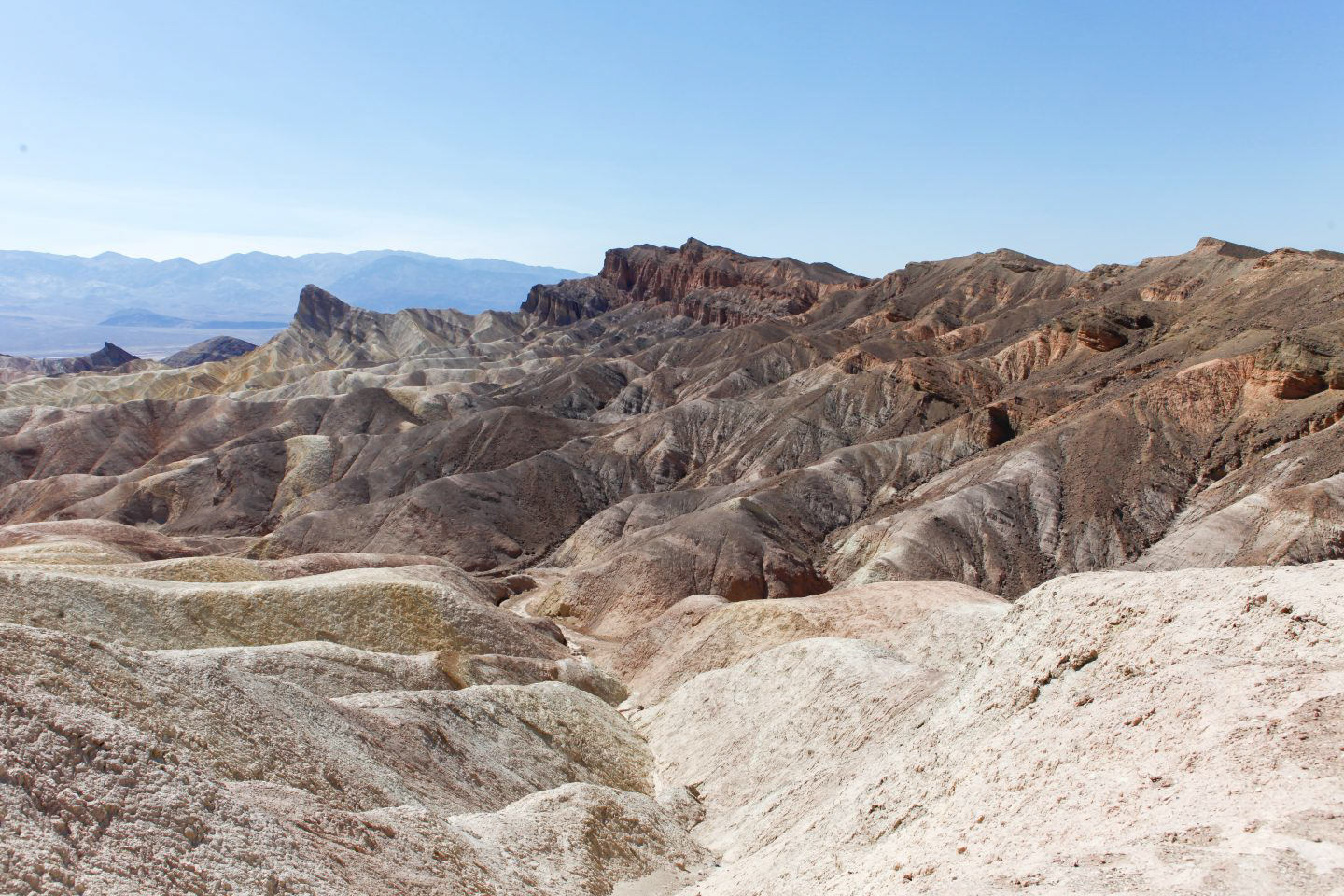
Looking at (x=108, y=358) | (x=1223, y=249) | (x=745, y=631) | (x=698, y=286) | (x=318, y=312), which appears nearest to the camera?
(x=745, y=631)

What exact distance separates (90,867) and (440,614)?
22083mm

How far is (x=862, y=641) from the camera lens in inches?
987

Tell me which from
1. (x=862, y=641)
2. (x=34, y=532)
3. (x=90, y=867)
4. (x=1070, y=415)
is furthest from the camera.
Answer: (x=1070, y=415)

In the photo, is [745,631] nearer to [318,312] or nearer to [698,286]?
[698,286]

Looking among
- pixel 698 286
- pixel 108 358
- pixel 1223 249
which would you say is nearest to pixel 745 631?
pixel 1223 249

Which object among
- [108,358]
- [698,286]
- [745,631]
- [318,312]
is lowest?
[108,358]

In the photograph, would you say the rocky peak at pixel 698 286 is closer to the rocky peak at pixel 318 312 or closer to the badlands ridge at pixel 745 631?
the rocky peak at pixel 318 312

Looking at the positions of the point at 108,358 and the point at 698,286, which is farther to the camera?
the point at 108,358

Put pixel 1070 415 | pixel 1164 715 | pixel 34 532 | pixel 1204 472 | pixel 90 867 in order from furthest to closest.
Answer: pixel 1070 415 → pixel 1204 472 → pixel 34 532 → pixel 1164 715 → pixel 90 867

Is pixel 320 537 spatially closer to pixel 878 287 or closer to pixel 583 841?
pixel 583 841

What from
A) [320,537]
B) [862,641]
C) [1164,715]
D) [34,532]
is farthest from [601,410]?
[1164,715]

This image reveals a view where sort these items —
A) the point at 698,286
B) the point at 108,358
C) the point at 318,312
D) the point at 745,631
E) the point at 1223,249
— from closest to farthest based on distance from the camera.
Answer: the point at 745,631 < the point at 1223,249 < the point at 698,286 < the point at 318,312 < the point at 108,358

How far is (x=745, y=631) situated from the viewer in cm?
3119

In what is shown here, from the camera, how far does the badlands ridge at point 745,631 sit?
10.9 m
